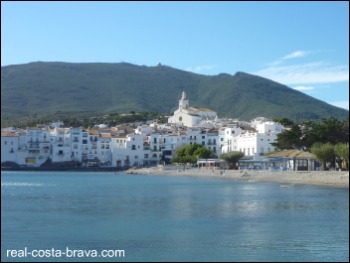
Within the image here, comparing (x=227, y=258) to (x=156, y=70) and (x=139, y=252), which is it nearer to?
(x=139, y=252)

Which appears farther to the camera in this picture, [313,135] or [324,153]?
[313,135]

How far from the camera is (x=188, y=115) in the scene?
52.2 metres

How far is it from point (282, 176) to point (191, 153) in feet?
47.9

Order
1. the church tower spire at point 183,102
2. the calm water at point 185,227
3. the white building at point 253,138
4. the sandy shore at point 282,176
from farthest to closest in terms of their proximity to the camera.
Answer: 1. the church tower spire at point 183,102
2. the white building at point 253,138
3. the sandy shore at point 282,176
4. the calm water at point 185,227

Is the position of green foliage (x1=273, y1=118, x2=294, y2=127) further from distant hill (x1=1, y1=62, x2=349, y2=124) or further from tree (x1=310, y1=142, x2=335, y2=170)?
tree (x1=310, y1=142, x2=335, y2=170)

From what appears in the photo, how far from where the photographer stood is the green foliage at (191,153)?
45.7 metres

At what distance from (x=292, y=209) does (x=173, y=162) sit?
109 feet

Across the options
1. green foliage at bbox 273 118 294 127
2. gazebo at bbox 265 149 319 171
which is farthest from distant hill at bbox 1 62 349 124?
gazebo at bbox 265 149 319 171

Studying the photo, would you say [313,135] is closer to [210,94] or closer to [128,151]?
[128,151]

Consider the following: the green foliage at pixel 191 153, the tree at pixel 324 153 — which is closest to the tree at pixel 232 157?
the green foliage at pixel 191 153

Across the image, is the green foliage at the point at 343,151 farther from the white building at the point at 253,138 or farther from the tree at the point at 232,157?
the white building at the point at 253,138

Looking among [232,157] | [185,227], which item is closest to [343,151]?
[232,157]

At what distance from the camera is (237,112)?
182 ft

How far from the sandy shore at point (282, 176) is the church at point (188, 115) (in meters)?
7.37
